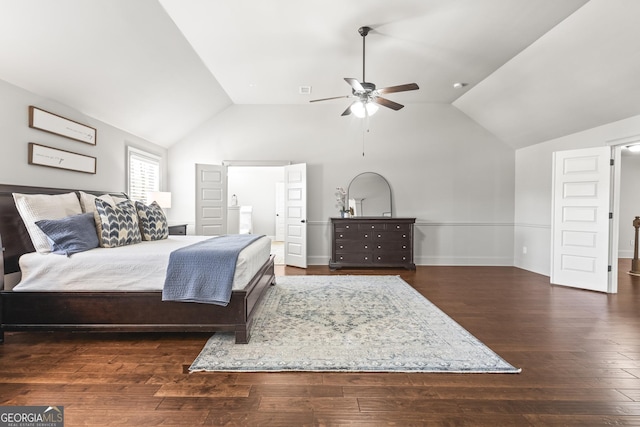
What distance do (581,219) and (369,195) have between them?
3.28m

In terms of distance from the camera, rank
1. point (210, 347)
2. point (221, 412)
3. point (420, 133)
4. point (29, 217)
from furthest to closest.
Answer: point (420, 133) → point (29, 217) → point (210, 347) → point (221, 412)

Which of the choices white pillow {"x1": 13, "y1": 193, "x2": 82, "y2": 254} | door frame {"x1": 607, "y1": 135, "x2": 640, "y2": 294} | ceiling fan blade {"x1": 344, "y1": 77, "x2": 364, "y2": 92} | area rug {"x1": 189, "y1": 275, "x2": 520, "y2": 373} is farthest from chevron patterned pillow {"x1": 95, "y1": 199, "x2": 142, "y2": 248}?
door frame {"x1": 607, "y1": 135, "x2": 640, "y2": 294}

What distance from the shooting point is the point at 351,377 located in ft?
6.46

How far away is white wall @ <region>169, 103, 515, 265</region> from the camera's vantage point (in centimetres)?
588

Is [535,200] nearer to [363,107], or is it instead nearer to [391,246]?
[391,246]

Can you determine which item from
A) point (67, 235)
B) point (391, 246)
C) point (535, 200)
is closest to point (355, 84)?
point (67, 235)

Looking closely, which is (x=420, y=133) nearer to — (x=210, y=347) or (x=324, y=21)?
(x=324, y=21)

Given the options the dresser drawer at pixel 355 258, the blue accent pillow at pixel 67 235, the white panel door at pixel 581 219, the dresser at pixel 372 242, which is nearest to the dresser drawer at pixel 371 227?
the dresser at pixel 372 242

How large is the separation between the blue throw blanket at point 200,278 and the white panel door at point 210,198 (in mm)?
3581

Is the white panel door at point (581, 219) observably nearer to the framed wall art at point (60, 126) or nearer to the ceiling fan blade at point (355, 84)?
the ceiling fan blade at point (355, 84)

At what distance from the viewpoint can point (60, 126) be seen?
11.2ft

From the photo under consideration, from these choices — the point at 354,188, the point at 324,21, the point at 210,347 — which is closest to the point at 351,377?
the point at 210,347

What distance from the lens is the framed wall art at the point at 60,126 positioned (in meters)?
3.11

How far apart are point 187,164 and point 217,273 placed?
4.27 metres
